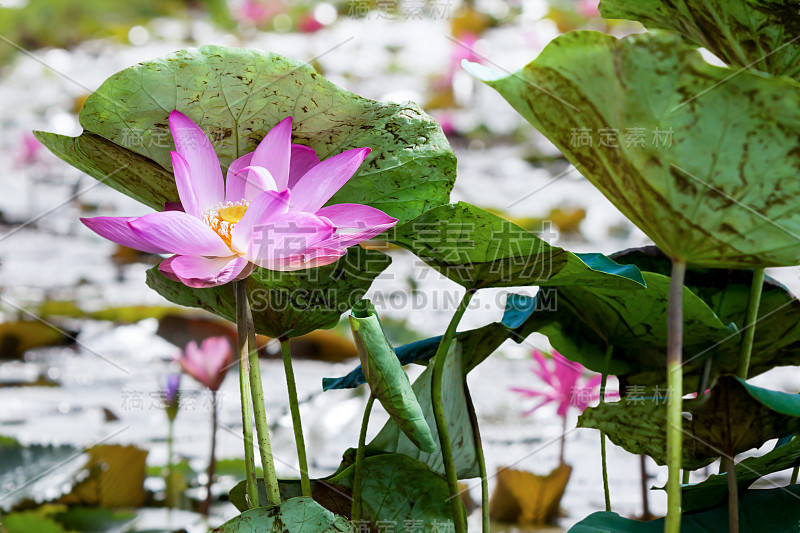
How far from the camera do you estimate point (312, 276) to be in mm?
470

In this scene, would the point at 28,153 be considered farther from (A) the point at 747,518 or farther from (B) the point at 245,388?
(A) the point at 747,518

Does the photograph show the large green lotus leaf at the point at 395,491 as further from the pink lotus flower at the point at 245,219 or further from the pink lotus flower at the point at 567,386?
the pink lotus flower at the point at 567,386

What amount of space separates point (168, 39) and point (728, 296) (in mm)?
3790

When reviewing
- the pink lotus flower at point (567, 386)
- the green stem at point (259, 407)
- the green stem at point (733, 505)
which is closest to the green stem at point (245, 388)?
the green stem at point (259, 407)

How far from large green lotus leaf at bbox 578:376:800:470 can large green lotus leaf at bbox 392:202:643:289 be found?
0.07 meters

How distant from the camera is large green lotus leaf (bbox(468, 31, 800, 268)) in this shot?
30 cm

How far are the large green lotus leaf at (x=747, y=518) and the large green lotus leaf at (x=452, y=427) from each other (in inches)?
3.9

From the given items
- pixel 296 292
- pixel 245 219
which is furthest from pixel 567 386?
pixel 245 219

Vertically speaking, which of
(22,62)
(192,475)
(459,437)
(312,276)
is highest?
(22,62)

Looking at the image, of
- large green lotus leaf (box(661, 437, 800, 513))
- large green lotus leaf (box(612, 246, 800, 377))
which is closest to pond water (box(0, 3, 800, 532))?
large green lotus leaf (box(612, 246, 800, 377))

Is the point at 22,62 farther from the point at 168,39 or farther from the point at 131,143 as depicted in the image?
the point at 131,143

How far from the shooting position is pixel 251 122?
41cm

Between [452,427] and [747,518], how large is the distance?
184 mm

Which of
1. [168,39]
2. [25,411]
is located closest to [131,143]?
[25,411]
